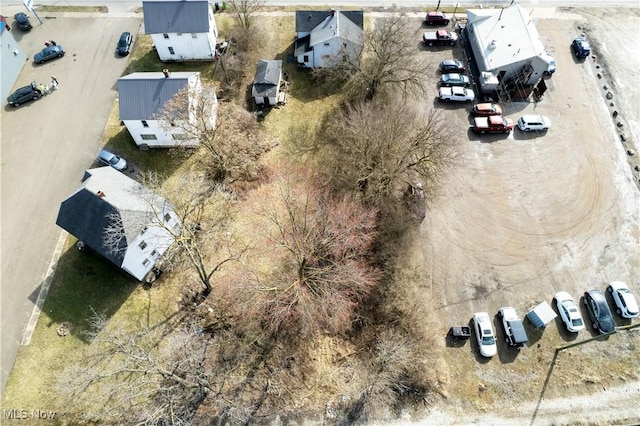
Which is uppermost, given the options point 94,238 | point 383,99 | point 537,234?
point 383,99

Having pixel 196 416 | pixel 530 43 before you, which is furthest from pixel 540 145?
pixel 196 416

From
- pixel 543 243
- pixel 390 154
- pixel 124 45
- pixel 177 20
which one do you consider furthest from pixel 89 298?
pixel 543 243

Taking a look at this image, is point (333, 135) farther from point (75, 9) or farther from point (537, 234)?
point (75, 9)

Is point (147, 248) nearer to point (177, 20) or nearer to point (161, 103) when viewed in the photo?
point (161, 103)

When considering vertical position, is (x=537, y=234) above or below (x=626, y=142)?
below

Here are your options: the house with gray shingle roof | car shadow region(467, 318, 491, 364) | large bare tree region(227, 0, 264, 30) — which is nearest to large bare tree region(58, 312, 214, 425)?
car shadow region(467, 318, 491, 364)

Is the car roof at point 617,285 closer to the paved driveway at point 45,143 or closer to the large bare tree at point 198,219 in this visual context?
the large bare tree at point 198,219
